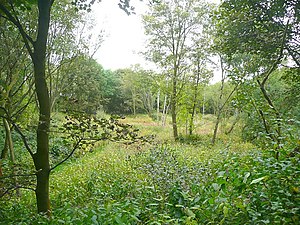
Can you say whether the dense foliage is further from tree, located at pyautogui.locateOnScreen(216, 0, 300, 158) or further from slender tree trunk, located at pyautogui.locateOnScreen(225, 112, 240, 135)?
slender tree trunk, located at pyautogui.locateOnScreen(225, 112, 240, 135)

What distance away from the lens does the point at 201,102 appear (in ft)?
57.0

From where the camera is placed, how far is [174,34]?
52.0 feet

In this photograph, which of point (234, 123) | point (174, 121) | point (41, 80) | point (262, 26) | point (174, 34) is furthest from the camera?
point (234, 123)

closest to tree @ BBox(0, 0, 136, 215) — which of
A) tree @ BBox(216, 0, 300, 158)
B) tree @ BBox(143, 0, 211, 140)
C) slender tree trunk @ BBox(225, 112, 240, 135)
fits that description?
tree @ BBox(216, 0, 300, 158)

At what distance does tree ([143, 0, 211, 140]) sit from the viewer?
600 inches

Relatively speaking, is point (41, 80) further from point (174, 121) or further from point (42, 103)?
point (174, 121)

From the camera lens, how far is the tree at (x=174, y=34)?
15.2 metres

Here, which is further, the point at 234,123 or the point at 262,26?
the point at 234,123

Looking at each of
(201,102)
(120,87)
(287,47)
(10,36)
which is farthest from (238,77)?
(120,87)

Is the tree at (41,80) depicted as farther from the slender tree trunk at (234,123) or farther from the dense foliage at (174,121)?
the slender tree trunk at (234,123)

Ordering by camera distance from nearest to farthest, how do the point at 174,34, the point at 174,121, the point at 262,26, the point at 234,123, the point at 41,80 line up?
1. the point at 41,80
2. the point at 262,26
3. the point at 174,34
4. the point at 174,121
5. the point at 234,123

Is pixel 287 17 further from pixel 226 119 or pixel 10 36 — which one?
pixel 226 119

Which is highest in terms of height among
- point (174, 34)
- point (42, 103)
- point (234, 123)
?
point (174, 34)

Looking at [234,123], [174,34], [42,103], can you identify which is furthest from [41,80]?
[234,123]
